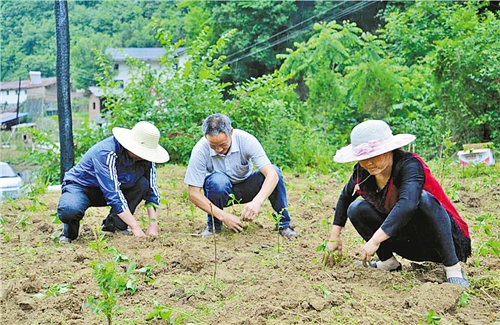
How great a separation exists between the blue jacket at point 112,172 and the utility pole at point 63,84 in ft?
7.49

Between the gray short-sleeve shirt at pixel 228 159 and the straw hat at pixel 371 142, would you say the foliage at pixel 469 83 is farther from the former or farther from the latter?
the straw hat at pixel 371 142

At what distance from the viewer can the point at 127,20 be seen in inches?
1348

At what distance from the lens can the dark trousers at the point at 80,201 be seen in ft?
14.1

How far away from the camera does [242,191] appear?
4.73m

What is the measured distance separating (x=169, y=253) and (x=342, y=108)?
27.5 feet

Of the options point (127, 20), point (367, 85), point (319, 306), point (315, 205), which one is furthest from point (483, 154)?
point (127, 20)

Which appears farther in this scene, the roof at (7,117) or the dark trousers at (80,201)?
the roof at (7,117)

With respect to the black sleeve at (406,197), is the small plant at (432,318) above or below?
below

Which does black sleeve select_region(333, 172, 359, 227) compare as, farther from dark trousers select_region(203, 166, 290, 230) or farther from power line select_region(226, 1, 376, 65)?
power line select_region(226, 1, 376, 65)

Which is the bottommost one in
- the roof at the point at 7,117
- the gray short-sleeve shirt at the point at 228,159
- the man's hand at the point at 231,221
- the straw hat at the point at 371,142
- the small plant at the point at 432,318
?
the roof at the point at 7,117

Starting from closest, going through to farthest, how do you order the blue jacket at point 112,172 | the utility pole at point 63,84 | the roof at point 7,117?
the blue jacket at point 112,172 < the utility pole at point 63,84 < the roof at point 7,117

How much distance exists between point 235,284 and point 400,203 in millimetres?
1010

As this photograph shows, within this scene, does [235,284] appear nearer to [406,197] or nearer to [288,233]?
[406,197]

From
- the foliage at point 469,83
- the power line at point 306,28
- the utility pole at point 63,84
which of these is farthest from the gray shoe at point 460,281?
the power line at point 306,28
